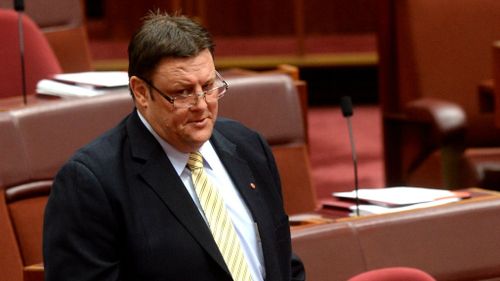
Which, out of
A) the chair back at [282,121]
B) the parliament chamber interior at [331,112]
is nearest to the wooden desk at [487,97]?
the parliament chamber interior at [331,112]

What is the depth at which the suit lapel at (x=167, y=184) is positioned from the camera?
0.85 metres

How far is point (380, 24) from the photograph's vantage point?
1884mm

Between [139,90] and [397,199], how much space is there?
1.41ft

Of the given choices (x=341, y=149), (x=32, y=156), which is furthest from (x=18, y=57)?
(x=341, y=149)

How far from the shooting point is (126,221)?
83cm

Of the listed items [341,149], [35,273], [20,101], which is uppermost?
[20,101]

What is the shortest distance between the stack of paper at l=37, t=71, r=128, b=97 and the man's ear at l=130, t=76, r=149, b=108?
0.49 meters

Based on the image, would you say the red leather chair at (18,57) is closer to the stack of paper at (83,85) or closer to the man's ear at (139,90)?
the stack of paper at (83,85)

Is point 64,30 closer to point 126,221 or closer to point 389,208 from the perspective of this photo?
point 389,208

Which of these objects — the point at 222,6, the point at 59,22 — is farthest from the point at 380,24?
the point at 222,6

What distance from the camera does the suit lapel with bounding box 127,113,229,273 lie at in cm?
85

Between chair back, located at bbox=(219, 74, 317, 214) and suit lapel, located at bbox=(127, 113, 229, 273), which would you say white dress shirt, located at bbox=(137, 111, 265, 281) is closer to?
suit lapel, located at bbox=(127, 113, 229, 273)

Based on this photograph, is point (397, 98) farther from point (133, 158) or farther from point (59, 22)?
point (133, 158)

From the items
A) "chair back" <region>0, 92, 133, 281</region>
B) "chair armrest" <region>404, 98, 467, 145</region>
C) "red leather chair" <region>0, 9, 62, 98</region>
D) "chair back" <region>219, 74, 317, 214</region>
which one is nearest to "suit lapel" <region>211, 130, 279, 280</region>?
"chair back" <region>0, 92, 133, 281</region>
